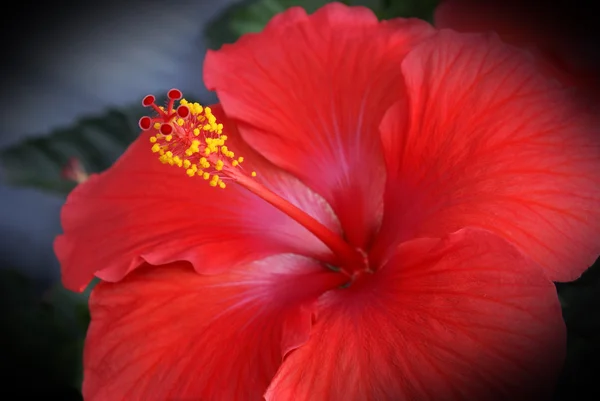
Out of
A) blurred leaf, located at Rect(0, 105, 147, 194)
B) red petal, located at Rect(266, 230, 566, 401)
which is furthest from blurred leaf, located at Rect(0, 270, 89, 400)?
red petal, located at Rect(266, 230, 566, 401)

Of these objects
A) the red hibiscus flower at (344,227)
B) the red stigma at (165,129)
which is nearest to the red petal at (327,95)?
the red hibiscus flower at (344,227)

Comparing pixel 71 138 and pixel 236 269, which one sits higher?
pixel 71 138

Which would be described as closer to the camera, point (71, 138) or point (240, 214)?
point (240, 214)

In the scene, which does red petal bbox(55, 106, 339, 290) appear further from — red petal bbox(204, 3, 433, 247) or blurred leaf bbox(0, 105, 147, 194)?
blurred leaf bbox(0, 105, 147, 194)

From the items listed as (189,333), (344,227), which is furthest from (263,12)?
(189,333)

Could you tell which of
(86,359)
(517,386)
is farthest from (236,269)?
(517,386)

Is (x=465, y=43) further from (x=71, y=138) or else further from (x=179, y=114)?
(x=71, y=138)

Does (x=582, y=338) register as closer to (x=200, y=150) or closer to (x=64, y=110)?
(x=200, y=150)
